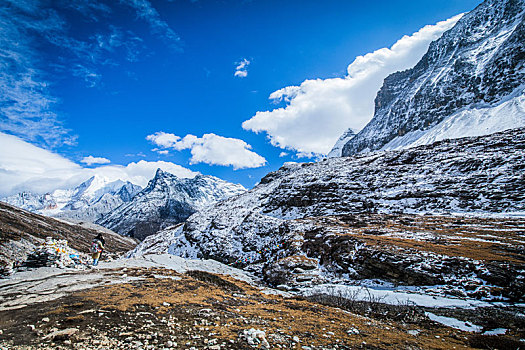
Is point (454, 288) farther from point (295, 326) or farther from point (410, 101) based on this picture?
point (410, 101)

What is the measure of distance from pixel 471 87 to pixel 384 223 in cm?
16174

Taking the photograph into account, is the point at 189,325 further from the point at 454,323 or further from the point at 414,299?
the point at 414,299

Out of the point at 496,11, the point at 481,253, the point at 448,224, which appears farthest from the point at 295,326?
the point at 496,11

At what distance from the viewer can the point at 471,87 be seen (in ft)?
465

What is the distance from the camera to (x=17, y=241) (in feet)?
163

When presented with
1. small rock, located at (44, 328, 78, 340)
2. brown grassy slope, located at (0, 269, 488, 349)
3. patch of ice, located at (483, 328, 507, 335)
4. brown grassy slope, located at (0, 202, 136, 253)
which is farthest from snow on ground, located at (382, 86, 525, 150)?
brown grassy slope, located at (0, 202, 136, 253)

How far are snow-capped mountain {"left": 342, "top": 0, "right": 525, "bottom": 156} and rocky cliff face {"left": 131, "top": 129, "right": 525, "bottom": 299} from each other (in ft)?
199

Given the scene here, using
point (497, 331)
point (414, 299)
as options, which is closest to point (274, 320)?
point (497, 331)

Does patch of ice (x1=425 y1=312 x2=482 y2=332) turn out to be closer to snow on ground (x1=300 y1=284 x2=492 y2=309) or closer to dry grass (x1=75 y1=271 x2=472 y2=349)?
dry grass (x1=75 y1=271 x2=472 y2=349)

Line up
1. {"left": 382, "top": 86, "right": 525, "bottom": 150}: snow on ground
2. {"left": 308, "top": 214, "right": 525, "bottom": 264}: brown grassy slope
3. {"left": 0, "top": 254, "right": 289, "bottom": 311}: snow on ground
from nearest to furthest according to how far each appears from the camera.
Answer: {"left": 0, "top": 254, "right": 289, "bottom": 311}: snow on ground → {"left": 308, "top": 214, "right": 525, "bottom": 264}: brown grassy slope → {"left": 382, "top": 86, "right": 525, "bottom": 150}: snow on ground

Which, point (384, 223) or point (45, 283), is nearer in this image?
point (45, 283)

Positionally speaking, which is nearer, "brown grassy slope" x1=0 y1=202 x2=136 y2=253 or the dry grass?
the dry grass

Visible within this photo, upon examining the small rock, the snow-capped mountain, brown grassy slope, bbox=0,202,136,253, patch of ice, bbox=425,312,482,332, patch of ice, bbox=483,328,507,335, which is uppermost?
the snow-capped mountain

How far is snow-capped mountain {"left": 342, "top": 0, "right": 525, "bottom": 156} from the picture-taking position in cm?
11531
